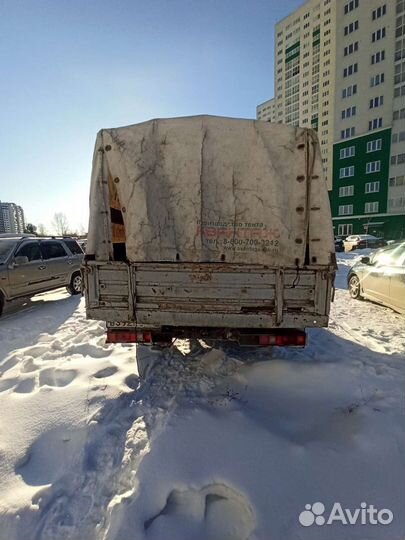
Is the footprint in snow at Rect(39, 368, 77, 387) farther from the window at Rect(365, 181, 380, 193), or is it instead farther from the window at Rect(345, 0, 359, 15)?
the window at Rect(345, 0, 359, 15)

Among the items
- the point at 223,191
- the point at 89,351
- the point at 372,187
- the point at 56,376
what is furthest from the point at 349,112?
the point at 56,376

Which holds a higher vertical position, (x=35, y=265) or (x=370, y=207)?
(x=370, y=207)

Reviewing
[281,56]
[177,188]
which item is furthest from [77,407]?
[281,56]

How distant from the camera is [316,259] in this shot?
3.47 meters

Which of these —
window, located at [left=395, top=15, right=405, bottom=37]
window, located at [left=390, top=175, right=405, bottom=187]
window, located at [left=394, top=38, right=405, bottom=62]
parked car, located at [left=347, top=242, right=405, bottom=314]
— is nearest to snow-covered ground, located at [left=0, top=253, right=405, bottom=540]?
parked car, located at [left=347, top=242, right=405, bottom=314]

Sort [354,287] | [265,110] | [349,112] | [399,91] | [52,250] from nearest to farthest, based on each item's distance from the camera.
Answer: [354,287] < [52,250] < [399,91] < [349,112] < [265,110]

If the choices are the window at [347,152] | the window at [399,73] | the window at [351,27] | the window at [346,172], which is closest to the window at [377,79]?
the window at [399,73]

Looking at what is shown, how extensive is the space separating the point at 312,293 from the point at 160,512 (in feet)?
8.25

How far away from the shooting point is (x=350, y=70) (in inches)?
1807

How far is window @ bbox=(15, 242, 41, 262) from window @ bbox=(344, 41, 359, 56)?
2277 inches

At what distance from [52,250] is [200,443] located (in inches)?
329

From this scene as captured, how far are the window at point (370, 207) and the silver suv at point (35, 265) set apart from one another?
4759cm

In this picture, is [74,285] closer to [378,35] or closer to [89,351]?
[89,351]

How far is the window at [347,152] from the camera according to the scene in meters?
46.8
